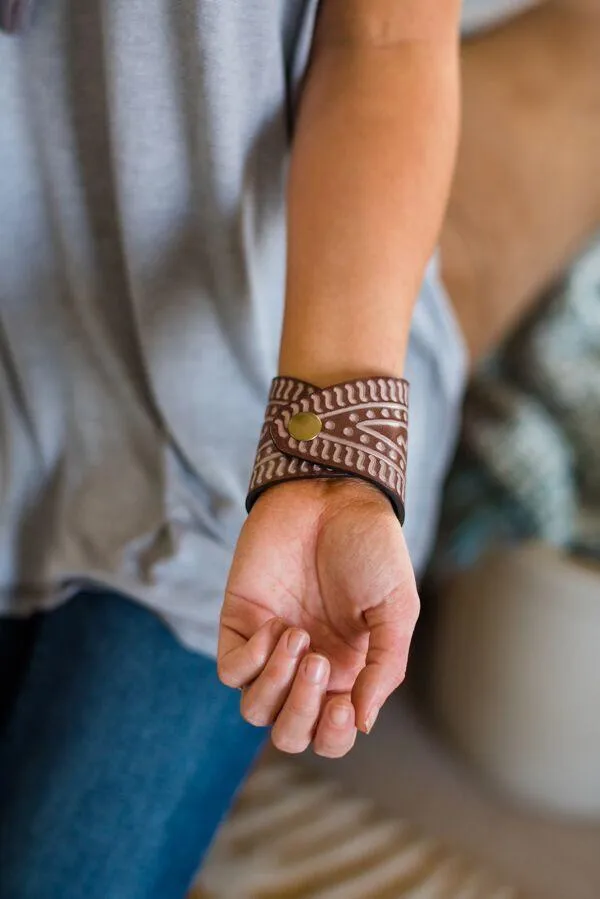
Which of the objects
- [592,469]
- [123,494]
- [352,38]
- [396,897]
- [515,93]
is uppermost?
[352,38]

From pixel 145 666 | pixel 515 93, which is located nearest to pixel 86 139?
A: pixel 145 666

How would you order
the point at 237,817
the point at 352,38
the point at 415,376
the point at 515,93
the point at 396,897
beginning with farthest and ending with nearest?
the point at 515,93, the point at 237,817, the point at 396,897, the point at 415,376, the point at 352,38

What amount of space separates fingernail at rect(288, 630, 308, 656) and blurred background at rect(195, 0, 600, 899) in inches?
20.0

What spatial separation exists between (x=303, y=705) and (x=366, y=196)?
288 millimetres

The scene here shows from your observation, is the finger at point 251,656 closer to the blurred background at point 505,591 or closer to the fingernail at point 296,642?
the fingernail at point 296,642

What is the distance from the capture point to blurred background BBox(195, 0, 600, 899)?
0.89m

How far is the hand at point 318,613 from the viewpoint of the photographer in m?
0.40

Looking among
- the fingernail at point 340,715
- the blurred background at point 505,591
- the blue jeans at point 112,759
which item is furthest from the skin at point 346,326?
the blurred background at point 505,591

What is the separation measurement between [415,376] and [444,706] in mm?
515

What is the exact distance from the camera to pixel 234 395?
63 centimetres

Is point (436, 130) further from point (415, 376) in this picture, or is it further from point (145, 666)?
point (145, 666)

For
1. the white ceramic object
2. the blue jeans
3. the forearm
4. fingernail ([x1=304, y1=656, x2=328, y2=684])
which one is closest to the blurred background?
the white ceramic object

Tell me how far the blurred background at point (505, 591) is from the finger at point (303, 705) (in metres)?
0.48

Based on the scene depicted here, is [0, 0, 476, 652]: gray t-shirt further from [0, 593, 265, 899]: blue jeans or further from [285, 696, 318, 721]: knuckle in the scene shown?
[285, 696, 318, 721]: knuckle
